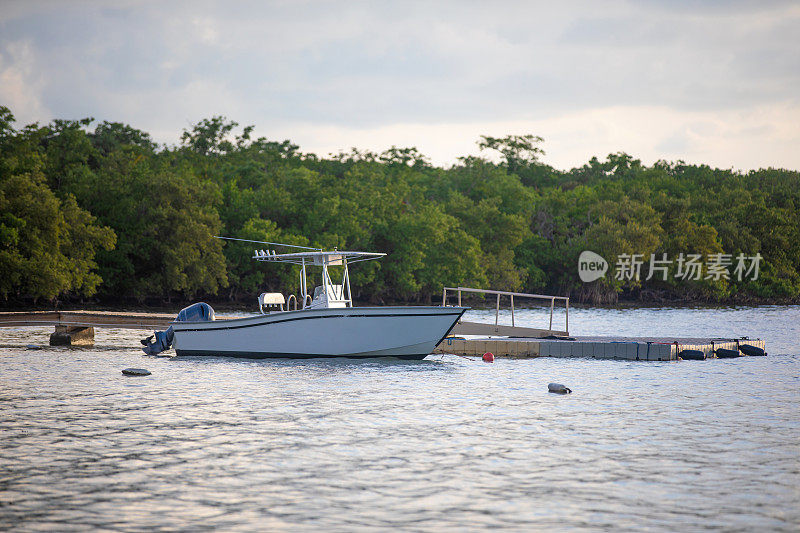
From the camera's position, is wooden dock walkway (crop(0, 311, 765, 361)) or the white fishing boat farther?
wooden dock walkway (crop(0, 311, 765, 361))

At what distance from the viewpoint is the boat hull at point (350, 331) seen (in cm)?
2327

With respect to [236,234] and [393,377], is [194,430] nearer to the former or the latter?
[393,377]

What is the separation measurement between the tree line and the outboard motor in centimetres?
2661

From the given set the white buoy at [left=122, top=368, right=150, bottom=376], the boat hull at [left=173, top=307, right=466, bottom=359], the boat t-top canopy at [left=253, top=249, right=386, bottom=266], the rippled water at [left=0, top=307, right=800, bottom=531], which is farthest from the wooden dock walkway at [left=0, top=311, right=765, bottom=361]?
the white buoy at [left=122, top=368, right=150, bottom=376]

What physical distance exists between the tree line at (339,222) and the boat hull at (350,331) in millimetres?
31299

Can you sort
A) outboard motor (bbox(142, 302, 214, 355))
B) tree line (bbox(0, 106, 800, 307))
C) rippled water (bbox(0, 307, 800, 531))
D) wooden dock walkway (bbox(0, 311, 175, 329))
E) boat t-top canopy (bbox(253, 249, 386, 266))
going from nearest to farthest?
rippled water (bbox(0, 307, 800, 531))
boat t-top canopy (bbox(253, 249, 386, 266))
outboard motor (bbox(142, 302, 214, 355))
wooden dock walkway (bbox(0, 311, 175, 329))
tree line (bbox(0, 106, 800, 307))

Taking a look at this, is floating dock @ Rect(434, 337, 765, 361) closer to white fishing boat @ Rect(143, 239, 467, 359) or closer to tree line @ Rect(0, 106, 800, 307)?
white fishing boat @ Rect(143, 239, 467, 359)

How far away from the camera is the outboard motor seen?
25.8 m

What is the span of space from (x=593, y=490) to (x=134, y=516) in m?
5.23

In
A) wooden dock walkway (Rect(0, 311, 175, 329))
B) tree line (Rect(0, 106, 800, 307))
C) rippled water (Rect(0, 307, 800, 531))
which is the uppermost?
tree line (Rect(0, 106, 800, 307))

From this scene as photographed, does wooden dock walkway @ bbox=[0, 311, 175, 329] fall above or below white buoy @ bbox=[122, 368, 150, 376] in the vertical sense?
above

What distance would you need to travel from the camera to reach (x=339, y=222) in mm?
70812

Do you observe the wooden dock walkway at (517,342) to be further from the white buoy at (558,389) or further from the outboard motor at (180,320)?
the white buoy at (558,389)

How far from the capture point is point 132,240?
6150 centimetres
